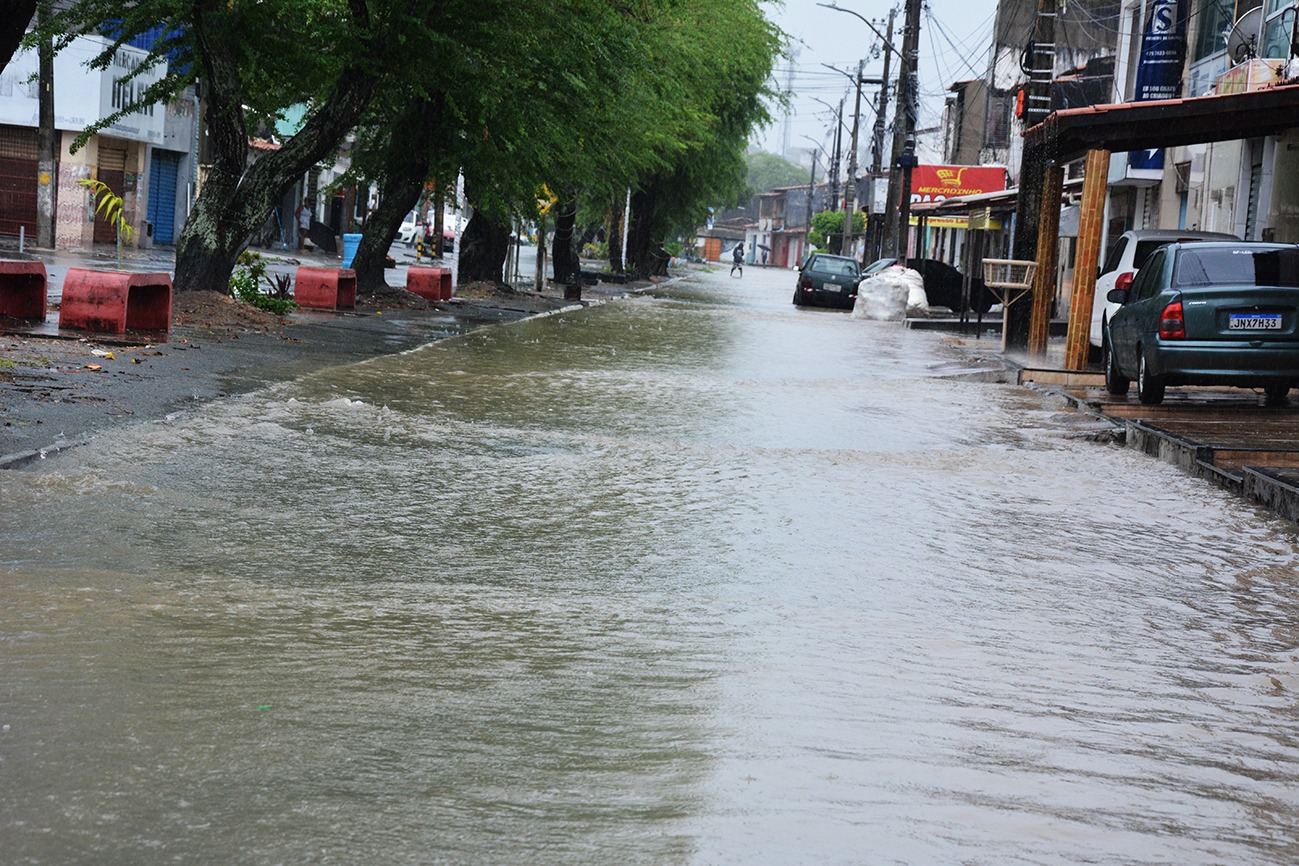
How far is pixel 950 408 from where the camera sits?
1548 cm

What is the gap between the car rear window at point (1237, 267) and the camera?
1544cm

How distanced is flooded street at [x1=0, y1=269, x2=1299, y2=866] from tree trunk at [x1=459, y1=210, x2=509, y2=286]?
24.2m

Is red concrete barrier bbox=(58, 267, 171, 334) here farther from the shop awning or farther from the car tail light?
the shop awning

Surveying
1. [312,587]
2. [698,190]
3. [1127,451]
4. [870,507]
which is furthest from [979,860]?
[698,190]

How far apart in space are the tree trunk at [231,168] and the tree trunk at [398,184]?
17.5ft

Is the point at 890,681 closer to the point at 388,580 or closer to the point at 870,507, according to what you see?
the point at 388,580

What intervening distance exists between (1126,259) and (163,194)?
38749 millimetres

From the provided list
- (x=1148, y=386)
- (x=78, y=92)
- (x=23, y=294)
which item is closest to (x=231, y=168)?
(x=23, y=294)

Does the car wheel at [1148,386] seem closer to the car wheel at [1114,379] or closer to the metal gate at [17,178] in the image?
the car wheel at [1114,379]

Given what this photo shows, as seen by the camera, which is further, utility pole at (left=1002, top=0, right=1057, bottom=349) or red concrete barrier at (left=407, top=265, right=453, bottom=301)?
red concrete barrier at (left=407, top=265, right=453, bottom=301)

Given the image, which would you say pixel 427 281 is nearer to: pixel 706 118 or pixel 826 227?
pixel 706 118

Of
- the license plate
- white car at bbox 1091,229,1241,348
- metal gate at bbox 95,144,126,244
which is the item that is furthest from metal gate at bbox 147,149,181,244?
the license plate

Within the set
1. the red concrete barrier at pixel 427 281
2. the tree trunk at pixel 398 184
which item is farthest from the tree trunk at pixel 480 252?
the tree trunk at pixel 398 184

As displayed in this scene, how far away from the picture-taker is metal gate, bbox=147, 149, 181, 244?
5153cm
